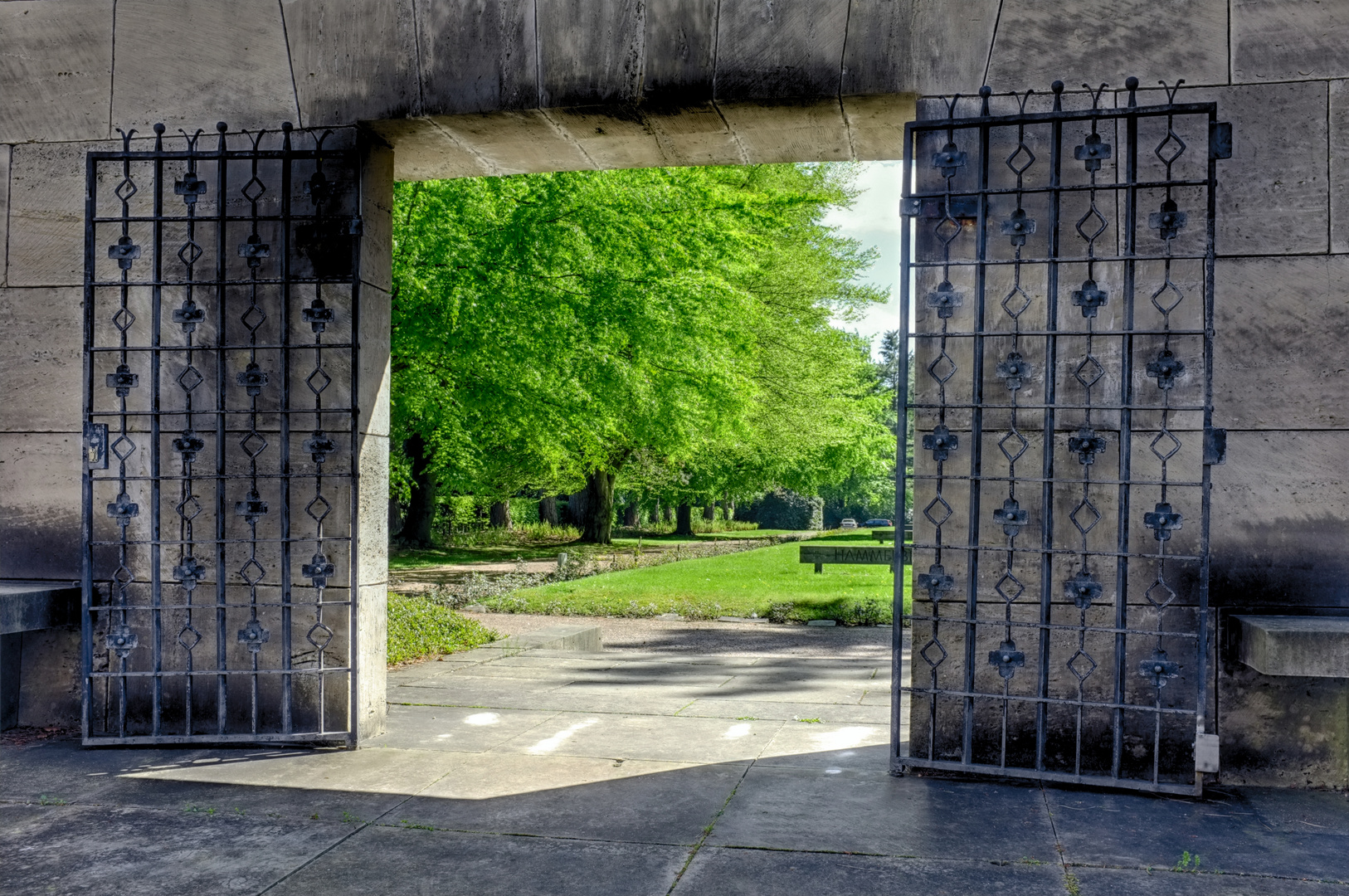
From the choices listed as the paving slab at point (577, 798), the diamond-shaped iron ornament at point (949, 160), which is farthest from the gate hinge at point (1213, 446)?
the paving slab at point (577, 798)

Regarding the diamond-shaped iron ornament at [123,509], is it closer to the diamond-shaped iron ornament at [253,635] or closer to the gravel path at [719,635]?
the diamond-shaped iron ornament at [253,635]

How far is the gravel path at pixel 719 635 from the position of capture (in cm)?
986

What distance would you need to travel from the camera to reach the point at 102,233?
223 inches

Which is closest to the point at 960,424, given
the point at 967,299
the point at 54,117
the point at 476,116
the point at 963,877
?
the point at 967,299

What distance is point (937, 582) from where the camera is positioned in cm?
493

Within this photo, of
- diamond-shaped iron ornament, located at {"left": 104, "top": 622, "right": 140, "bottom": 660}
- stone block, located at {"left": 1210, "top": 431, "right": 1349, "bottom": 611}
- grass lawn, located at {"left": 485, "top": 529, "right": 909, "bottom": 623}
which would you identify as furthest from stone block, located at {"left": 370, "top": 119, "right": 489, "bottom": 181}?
grass lawn, located at {"left": 485, "top": 529, "right": 909, "bottom": 623}

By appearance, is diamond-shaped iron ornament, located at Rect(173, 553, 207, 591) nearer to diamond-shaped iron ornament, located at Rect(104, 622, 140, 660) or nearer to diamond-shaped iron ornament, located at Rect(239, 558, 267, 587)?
diamond-shaped iron ornament, located at Rect(239, 558, 267, 587)

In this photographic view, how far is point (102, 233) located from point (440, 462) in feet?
50.4

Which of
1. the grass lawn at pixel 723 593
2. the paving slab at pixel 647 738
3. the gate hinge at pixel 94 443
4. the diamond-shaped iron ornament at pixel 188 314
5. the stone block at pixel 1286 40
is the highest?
the stone block at pixel 1286 40

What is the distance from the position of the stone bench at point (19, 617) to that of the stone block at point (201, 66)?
7.83ft

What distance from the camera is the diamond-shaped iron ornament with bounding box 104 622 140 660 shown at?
5438 millimetres

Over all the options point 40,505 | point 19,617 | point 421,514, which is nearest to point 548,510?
point 421,514

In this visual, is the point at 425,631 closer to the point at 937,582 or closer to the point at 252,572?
the point at 252,572

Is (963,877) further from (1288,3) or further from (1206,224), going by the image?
(1288,3)
